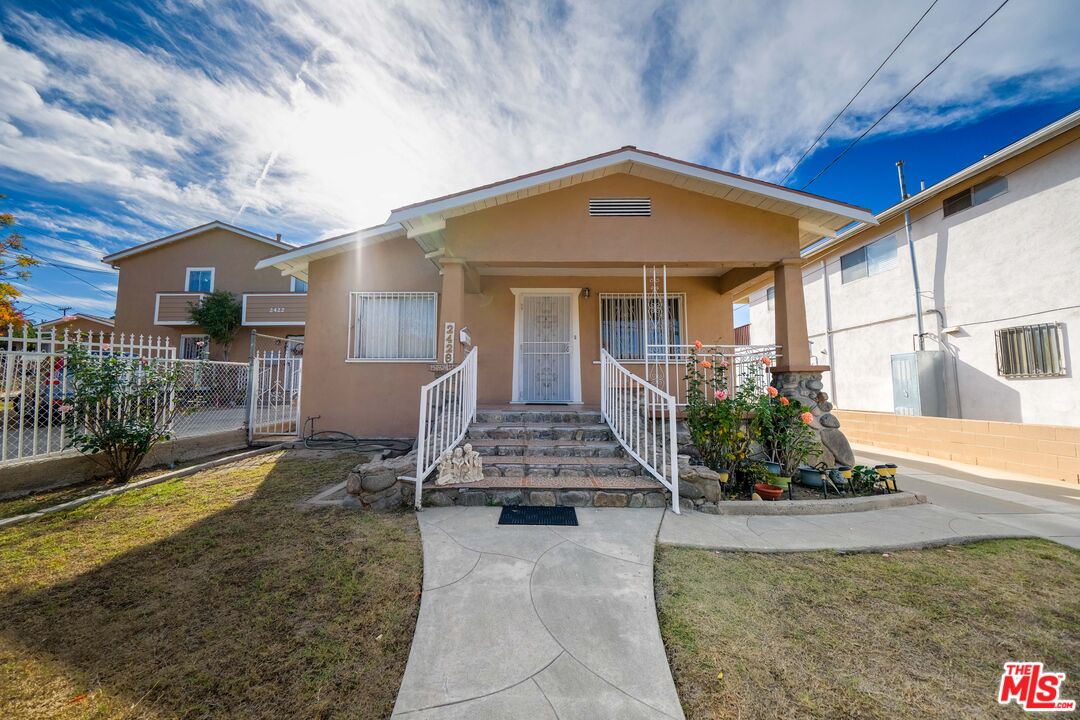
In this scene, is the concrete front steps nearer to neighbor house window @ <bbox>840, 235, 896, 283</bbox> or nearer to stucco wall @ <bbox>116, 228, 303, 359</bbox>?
neighbor house window @ <bbox>840, 235, 896, 283</bbox>

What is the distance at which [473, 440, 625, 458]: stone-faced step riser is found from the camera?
4434 mm

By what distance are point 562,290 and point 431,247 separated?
2480 mm

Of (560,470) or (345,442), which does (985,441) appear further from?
(345,442)

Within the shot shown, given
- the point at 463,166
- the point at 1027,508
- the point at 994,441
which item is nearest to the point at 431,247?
the point at 463,166

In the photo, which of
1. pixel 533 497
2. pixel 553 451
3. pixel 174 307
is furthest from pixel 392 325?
pixel 174 307

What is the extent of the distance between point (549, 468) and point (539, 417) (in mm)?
1325

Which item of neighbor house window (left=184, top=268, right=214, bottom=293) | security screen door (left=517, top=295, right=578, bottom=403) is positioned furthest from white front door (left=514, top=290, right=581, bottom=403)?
neighbor house window (left=184, top=268, right=214, bottom=293)

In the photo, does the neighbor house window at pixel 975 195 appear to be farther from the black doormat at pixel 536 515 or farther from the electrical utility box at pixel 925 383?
the black doormat at pixel 536 515

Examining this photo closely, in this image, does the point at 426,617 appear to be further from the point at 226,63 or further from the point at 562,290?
the point at 226,63

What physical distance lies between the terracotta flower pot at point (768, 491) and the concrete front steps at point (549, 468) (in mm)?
1169

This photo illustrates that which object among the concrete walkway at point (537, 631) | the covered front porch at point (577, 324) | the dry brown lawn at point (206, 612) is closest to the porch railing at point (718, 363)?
the covered front porch at point (577, 324)

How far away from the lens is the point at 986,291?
23.7ft

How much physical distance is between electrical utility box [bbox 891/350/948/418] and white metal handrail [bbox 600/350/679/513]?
6.75m

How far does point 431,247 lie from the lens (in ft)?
20.3
